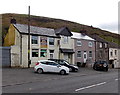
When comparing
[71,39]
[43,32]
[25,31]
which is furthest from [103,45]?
[25,31]

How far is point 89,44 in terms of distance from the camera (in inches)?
1650

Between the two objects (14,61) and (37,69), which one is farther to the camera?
(14,61)

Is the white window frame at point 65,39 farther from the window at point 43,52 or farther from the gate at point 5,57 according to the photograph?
the gate at point 5,57

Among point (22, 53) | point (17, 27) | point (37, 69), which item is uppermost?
point (17, 27)

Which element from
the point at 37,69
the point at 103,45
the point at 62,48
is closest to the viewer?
the point at 37,69

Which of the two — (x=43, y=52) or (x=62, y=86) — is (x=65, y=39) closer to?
(x=43, y=52)

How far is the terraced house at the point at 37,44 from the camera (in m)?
29.8

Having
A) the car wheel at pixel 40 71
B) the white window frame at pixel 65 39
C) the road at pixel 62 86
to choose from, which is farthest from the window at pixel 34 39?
the road at pixel 62 86

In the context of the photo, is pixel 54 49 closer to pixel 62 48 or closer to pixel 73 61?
pixel 62 48

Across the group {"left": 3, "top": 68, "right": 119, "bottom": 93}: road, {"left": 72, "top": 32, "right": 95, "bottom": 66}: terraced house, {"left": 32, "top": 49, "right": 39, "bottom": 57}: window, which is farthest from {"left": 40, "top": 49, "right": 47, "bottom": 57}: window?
{"left": 3, "top": 68, "right": 119, "bottom": 93}: road

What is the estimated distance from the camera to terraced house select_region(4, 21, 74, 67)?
29844 mm

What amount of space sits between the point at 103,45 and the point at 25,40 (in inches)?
894

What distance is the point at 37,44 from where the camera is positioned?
32.1 metres

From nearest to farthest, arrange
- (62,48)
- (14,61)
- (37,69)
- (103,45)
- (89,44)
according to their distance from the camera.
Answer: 1. (37,69)
2. (14,61)
3. (62,48)
4. (89,44)
5. (103,45)
